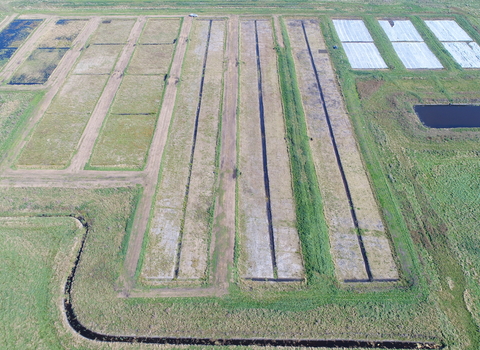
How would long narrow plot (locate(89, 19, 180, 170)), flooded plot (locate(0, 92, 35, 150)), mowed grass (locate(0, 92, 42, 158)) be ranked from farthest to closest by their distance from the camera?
flooded plot (locate(0, 92, 35, 150)), mowed grass (locate(0, 92, 42, 158)), long narrow plot (locate(89, 19, 180, 170))

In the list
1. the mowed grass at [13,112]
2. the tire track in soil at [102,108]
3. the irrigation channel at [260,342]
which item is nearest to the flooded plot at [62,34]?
the tire track in soil at [102,108]

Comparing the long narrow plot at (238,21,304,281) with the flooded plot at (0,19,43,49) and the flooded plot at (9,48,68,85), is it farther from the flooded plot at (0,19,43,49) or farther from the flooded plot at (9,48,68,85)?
the flooded plot at (0,19,43,49)

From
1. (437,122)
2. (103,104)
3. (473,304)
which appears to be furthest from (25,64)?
(473,304)

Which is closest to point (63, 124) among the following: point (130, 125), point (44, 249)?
point (130, 125)

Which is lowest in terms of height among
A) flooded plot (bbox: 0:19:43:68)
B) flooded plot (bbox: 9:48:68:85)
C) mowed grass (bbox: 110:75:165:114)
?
mowed grass (bbox: 110:75:165:114)

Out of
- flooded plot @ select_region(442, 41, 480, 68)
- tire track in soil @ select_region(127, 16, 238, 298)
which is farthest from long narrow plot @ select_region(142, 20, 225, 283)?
flooded plot @ select_region(442, 41, 480, 68)

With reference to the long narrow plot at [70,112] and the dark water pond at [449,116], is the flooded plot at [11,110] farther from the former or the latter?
the dark water pond at [449,116]

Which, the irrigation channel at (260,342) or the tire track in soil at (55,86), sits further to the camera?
the tire track in soil at (55,86)

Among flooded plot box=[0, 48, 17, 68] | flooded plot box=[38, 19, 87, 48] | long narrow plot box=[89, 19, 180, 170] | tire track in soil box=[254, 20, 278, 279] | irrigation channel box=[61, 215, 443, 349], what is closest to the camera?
irrigation channel box=[61, 215, 443, 349]
